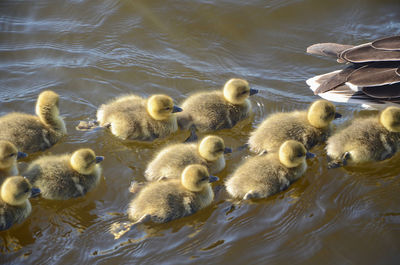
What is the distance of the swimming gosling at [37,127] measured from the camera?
373cm

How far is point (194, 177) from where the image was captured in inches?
128

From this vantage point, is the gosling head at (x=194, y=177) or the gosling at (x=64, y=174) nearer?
the gosling head at (x=194, y=177)

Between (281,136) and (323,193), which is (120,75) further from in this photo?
(323,193)

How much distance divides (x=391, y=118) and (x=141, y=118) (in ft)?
6.36

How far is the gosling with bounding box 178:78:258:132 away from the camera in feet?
13.6

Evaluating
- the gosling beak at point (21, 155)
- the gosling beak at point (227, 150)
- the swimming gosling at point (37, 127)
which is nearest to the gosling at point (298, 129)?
the gosling beak at point (227, 150)

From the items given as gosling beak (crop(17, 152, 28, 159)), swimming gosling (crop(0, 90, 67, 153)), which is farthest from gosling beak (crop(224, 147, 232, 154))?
gosling beak (crop(17, 152, 28, 159))

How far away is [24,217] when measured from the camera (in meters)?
3.29

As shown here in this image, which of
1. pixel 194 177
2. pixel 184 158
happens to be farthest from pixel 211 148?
pixel 194 177

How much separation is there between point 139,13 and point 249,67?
4.92 feet

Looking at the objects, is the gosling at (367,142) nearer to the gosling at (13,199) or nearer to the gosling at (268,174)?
the gosling at (268,174)

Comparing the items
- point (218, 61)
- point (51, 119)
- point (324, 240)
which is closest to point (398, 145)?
point (324, 240)

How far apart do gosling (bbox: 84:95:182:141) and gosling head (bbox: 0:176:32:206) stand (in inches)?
40.2

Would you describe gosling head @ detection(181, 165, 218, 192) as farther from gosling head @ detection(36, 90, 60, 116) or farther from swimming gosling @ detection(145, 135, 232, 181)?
gosling head @ detection(36, 90, 60, 116)
